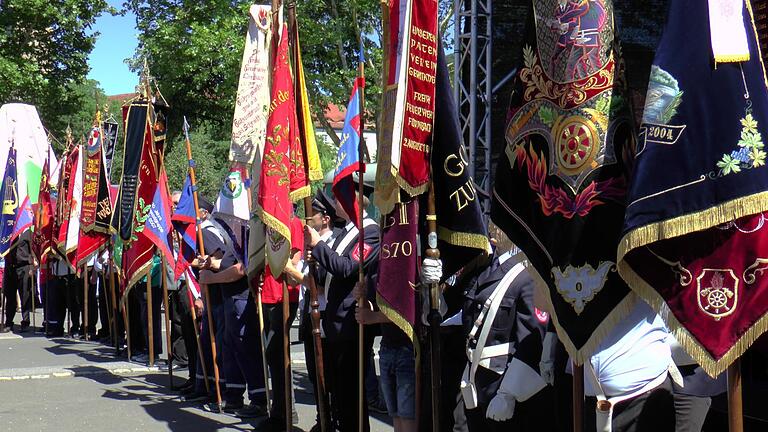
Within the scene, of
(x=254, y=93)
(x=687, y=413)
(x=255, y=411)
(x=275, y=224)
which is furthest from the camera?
(x=255, y=411)

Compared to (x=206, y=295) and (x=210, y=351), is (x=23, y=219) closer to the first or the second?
(x=210, y=351)

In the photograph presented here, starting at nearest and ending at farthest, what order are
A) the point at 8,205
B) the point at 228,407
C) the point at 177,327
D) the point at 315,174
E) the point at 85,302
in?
the point at 315,174
the point at 228,407
the point at 177,327
the point at 85,302
the point at 8,205

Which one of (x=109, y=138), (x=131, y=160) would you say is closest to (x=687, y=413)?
(x=131, y=160)

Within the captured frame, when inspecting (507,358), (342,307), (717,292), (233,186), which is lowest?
(507,358)

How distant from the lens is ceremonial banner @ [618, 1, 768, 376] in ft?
11.1

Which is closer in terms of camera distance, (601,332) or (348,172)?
(601,332)

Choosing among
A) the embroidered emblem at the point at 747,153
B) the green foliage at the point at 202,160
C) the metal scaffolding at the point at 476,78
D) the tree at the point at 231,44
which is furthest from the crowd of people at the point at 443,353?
the green foliage at the point at 202,160

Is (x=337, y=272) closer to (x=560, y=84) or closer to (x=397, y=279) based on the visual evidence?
(x=397, y=279)

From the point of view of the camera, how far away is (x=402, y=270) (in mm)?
5020

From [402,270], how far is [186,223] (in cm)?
518

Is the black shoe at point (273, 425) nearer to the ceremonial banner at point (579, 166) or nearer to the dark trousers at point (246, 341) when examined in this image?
the dark trousers at point (246, 341)

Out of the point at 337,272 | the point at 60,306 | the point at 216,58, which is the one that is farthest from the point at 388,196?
the point at 216,58

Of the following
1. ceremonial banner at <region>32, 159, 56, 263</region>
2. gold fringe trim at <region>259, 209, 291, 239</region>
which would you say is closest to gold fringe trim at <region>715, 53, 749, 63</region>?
gold fringe trim at <region>259, 209, 291, 239</region>

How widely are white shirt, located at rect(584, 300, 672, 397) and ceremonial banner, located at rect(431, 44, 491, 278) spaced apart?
47.6 inches
